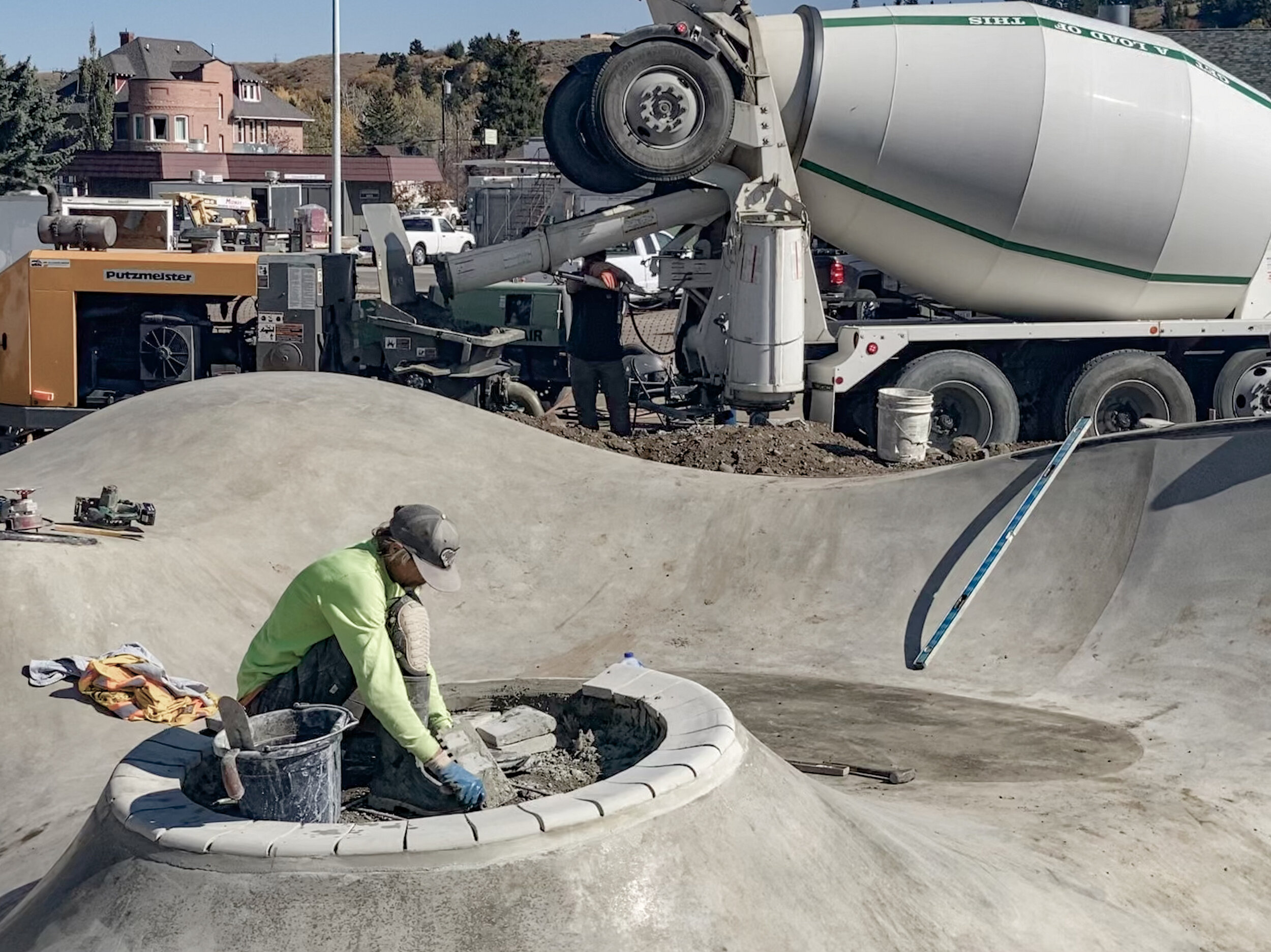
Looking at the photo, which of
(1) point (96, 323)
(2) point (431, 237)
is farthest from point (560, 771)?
(2) point (431, 237)

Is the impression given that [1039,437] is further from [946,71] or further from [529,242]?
[529,242]

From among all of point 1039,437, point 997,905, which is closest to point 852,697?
point 997,905

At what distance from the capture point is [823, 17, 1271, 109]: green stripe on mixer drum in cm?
1379

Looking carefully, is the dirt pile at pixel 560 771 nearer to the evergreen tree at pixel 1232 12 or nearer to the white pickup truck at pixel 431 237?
the white pickup truck at pixel 431 237

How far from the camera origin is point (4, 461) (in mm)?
11648

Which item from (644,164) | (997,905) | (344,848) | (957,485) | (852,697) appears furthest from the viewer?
(644,164)

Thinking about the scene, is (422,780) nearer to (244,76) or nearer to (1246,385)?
(1246,385)

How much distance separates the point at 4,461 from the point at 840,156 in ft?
26.3

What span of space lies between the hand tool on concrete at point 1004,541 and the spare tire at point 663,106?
479 centimetres

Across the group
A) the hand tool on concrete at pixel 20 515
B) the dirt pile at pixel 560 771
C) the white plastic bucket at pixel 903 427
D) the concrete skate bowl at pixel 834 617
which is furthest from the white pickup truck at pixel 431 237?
the dirt pile at pixel 560 771

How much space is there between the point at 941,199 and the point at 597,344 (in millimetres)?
3668

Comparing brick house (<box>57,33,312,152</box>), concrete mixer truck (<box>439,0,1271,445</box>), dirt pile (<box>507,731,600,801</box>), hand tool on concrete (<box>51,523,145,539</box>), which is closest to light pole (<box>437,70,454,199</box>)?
brick house (<box>57,33,312,152</box>)

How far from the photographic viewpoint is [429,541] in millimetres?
4980

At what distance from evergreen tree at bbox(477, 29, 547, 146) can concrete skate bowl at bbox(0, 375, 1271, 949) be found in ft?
176
